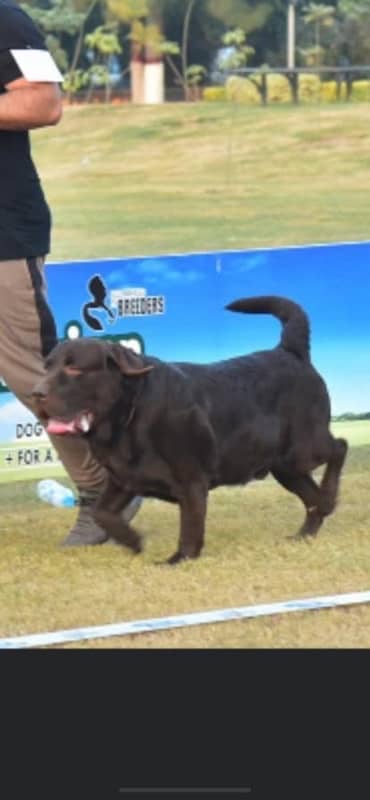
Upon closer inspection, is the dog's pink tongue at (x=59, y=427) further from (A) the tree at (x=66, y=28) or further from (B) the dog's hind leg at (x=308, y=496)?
(A) the tree at (x=66, y=28)

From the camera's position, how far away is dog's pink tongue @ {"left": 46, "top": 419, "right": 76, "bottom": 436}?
588 cm

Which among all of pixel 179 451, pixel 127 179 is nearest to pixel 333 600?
pixel 179 451

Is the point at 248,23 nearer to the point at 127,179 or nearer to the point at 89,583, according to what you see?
the point at 127,179

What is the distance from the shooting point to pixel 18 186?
6223mm

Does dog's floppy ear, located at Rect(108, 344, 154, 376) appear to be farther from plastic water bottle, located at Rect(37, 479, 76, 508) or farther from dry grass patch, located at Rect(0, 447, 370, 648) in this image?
plastic water bottle, located at Rect(37, 479, 76, 508)

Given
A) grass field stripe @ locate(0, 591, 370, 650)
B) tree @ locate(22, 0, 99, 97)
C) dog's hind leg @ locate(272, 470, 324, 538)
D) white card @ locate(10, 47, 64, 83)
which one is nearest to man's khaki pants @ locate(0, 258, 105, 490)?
white card @ locate(10, 47, 64, 83)

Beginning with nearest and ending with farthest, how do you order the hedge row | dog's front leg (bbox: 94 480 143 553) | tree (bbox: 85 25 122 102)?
dog's front leg (bbox: 94 480 143 553)
tree (bbox: 85 25 122 102)
the hedge row

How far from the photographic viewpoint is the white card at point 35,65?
19.8ft

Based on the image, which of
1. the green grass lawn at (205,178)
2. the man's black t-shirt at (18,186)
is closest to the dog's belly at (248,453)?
the man's black t-shirt at (18,186)

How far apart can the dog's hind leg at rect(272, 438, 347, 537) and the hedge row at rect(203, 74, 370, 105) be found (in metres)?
10.3

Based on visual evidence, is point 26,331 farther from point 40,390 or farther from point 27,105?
point 27,105

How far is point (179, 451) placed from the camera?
6.10 m

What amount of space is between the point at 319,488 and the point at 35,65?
71.6 inches
